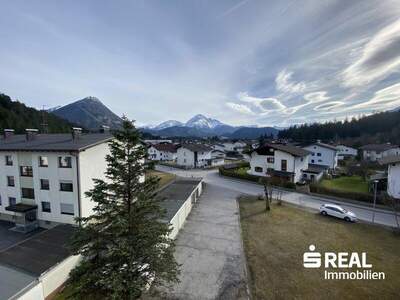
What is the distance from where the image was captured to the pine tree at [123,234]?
853 centimetres

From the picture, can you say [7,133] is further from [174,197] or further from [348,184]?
[348,184]

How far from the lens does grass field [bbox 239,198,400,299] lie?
11.6 m

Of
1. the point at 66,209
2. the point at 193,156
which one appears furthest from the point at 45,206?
the point at 193,156

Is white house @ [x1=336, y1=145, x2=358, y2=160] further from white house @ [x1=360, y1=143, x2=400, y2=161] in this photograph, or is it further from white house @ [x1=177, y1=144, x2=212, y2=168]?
white house @ [x1=177, y1=144, x2=212, y2=168]

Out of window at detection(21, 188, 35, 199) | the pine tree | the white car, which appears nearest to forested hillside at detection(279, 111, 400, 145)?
the white car

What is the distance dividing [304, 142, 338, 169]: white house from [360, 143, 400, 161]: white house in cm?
1767

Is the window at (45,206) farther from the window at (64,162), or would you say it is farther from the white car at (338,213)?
the white car at (338,213)

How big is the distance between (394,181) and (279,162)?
1605cm

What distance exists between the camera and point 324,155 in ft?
164

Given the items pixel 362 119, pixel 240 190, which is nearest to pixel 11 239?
pixel 240 190

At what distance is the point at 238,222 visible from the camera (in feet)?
70.9

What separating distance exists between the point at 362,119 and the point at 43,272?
13294 cm

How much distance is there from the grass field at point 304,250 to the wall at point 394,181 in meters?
11.3

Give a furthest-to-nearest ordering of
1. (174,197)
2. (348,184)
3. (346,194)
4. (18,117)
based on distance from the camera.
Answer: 1. (18,117)
2. (348,184)
3. (346,194)
4. (174,197)
